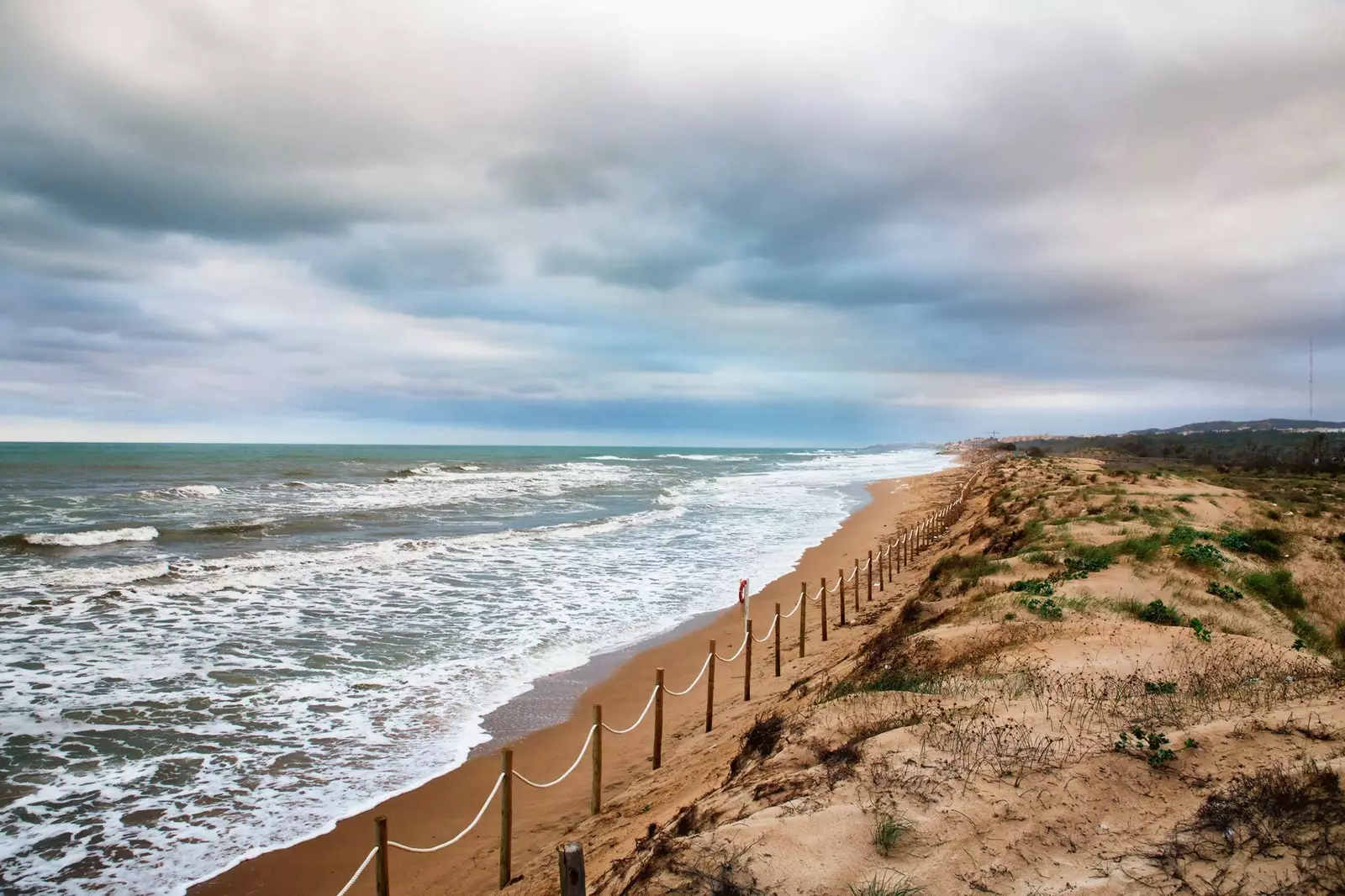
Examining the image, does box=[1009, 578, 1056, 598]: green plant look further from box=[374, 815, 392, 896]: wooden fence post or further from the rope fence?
box=[374, 815, 392, 896]: wooden fence post

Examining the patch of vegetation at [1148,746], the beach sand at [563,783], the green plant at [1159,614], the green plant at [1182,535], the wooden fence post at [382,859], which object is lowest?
the beach sand at [563,783]

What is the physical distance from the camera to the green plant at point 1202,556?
1239 cm

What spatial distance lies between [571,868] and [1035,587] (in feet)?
30.4

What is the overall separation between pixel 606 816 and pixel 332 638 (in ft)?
29.1

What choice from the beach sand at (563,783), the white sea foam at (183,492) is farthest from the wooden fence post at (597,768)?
the white sea foam at (183,492)

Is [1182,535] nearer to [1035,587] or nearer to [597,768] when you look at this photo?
[1035,587]

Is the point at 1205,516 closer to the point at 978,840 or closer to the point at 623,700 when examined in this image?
the point at 623,700

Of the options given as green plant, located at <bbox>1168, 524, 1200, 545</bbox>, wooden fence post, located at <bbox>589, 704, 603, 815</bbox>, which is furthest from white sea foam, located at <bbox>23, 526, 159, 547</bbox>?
green plant, located at <bbox>1168, 524, 1200, 545</bbox>

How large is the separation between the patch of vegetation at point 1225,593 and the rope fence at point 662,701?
6.23 meters

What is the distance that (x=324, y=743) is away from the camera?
9.35m

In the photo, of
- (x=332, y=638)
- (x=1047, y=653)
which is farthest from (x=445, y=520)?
(x=1047, y=653)

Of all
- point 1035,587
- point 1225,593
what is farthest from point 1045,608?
point 1225,593

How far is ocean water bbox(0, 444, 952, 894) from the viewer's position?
7.60m

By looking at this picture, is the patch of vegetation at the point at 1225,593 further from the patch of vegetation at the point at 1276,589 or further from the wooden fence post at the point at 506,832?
the wooden fence post at the point at 506,832
